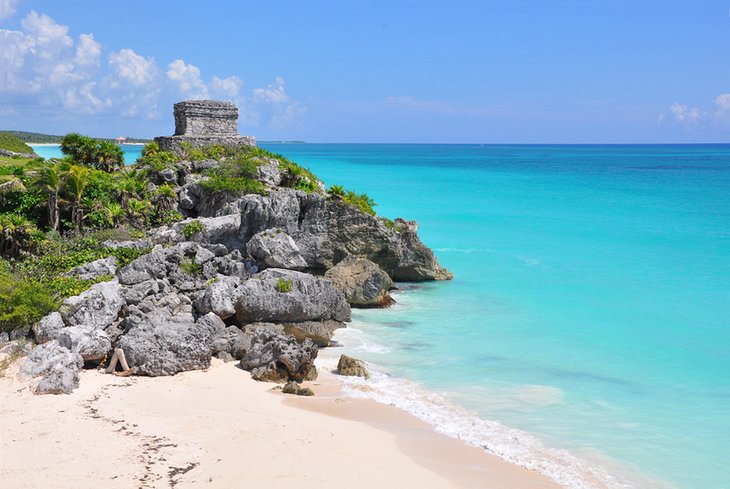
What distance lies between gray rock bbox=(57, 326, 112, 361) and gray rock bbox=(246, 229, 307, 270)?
5446 mm

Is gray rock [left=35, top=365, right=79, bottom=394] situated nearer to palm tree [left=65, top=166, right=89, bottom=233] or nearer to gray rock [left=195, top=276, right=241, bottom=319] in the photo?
gray rock [left=195, top=276, right=241, bottom=319]

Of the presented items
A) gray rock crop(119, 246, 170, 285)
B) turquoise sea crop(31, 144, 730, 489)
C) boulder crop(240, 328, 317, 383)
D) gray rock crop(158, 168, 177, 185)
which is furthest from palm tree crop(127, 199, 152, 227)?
boulder crop(240, 328, 317, 383)

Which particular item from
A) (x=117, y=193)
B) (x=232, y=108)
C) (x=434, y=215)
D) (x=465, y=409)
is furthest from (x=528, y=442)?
(x=434, y=215)

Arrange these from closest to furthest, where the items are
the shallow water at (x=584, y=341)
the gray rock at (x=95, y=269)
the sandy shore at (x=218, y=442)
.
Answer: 1. the sandy shore at (x=218, y=442)
2. the shallow water at (x=584, y=341)
3. the gray rock at (x=95, y=269)

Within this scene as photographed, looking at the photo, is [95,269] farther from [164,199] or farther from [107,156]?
[107,156]

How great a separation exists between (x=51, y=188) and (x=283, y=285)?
301 inches

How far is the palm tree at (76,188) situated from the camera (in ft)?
57.3

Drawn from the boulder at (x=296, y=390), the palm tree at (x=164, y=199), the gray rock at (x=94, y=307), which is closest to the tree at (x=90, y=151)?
the palm tree at (x=164, y=199)

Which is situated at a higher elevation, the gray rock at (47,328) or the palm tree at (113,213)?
the palm tree at (113,213)

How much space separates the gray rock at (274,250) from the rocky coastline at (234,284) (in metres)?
0.03

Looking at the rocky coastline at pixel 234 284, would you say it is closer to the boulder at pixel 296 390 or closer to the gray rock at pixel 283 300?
the gray rock at pixel 283 300

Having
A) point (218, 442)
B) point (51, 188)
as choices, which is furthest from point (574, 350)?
point (51, 188)

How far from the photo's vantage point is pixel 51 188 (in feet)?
56.7

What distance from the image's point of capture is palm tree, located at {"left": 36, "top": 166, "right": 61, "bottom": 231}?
677 inches
